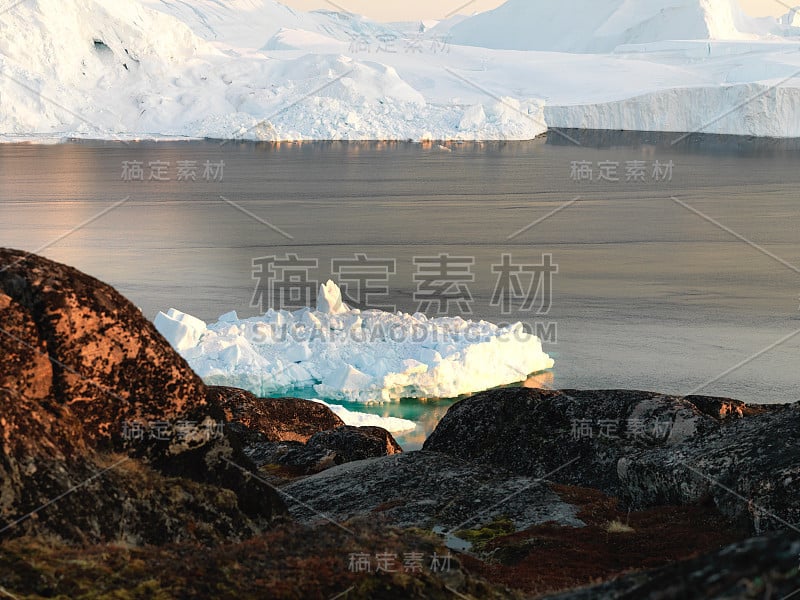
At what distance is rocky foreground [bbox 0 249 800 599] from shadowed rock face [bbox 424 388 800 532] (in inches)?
1.2

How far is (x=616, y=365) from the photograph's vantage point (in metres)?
32.3

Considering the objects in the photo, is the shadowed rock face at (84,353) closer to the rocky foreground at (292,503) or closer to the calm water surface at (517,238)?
the rocky foreground at (292,503)

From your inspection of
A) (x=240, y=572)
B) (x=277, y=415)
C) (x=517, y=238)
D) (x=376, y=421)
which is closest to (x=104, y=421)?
(x=240, y=572)

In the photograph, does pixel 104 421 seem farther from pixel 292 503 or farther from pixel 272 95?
pixel 272 95

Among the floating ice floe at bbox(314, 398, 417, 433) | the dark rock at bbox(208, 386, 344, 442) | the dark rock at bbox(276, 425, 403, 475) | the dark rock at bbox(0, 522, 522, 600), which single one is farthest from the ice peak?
the dark rock at bbox(0, 522, 522, 600)

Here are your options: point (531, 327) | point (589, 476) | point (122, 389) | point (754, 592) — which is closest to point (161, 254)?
point (531, 327)

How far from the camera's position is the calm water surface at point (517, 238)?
113 ft

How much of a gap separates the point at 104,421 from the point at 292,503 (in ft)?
13.1

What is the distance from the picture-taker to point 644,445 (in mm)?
12188

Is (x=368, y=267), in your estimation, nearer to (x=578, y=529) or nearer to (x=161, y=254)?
(x=161, y=254)

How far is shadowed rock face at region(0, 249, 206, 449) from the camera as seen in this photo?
704 cm

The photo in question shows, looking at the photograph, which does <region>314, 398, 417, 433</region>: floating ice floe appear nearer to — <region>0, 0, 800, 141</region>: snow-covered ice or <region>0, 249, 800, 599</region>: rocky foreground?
<region>0, 249, 800, 599</region>: rocky foreground

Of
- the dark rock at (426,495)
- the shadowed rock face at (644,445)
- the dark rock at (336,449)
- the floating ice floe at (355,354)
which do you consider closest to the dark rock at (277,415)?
the dark rock at (336,449)

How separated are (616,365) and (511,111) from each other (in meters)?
115
